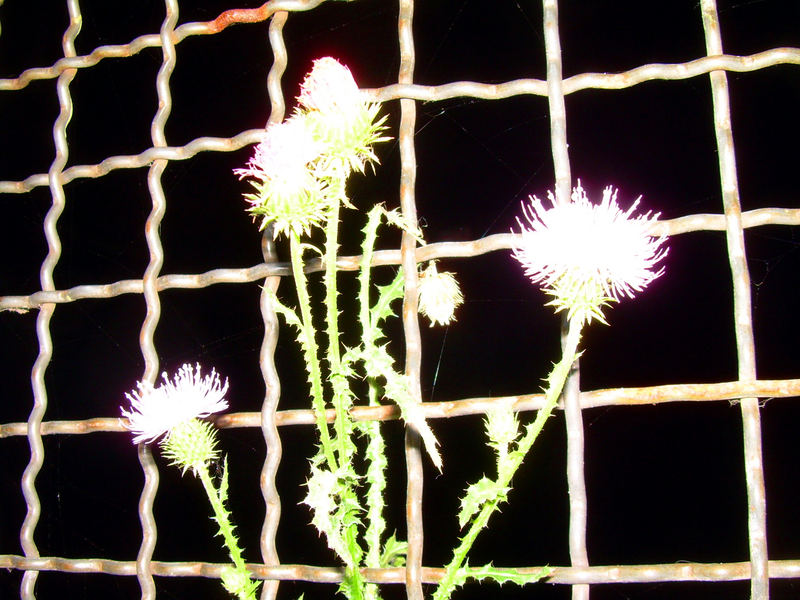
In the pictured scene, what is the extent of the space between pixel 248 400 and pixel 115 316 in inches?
34.8

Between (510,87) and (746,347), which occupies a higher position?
(510,87)

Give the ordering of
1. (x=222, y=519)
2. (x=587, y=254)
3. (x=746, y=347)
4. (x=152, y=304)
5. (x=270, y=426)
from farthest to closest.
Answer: (x=152, y=304) → (x=270, y=426) → (x=222, y=519) → (x=746, y=347) → (x=587, y=254)

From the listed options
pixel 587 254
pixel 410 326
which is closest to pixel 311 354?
pixel 410 326

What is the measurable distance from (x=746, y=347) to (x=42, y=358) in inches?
50.6

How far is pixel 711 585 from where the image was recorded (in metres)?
3.02

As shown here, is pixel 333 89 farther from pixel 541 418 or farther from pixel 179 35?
pixel 179 35

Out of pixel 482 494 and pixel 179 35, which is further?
pixel 179 35

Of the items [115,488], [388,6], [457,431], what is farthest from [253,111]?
[115,488]

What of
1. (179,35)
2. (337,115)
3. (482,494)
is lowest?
(482,494)

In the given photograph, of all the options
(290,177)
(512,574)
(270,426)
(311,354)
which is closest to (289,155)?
(290,177)

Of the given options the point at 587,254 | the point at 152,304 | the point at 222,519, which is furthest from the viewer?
the point at 152,304

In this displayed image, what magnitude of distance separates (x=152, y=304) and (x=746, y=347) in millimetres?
1016

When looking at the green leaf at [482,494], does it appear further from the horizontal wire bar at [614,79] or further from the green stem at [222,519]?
the horizontal wire bar at [614,79]

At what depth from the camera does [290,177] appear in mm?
893
